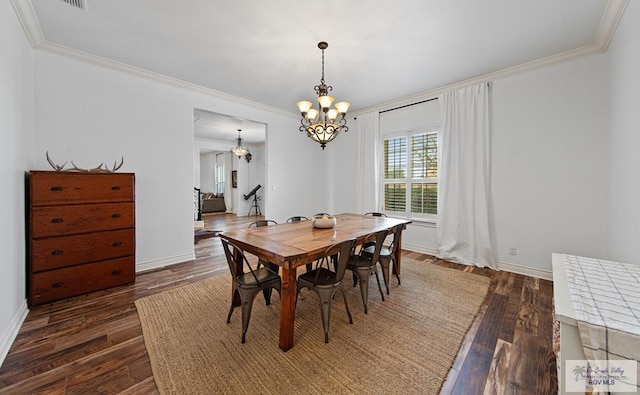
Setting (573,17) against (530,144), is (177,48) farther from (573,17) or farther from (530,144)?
(530,144)

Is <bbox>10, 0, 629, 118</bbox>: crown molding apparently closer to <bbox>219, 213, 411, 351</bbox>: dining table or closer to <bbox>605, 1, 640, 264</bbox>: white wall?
<bbox>605, 1, 640, 264</bbox>: white wall

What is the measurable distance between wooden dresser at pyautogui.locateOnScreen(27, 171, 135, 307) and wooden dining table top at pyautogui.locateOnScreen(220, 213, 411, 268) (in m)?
1.61

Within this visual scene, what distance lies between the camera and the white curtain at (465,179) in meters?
3.54

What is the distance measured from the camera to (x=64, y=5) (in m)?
2.14

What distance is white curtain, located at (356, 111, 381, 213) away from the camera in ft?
15.9

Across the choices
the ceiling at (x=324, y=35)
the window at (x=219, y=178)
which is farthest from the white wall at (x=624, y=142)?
the window at (x=219, y=178)

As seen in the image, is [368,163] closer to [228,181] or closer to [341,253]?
[341,253]

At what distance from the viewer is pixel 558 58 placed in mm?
2943

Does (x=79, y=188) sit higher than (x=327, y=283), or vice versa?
(x=79, y=188)

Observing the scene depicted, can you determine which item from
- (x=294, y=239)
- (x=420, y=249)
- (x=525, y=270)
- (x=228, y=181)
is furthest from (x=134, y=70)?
(x=228, y=181)

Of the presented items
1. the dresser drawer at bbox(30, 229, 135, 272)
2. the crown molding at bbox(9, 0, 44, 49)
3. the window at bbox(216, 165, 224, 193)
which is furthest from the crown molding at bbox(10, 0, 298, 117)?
the window at bbox(216, 165, 224, 193)

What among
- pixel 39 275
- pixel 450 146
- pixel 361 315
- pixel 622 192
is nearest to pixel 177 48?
pixel 39 275

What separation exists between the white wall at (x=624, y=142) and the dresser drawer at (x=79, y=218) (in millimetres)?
5057

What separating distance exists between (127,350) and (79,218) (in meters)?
1.71
